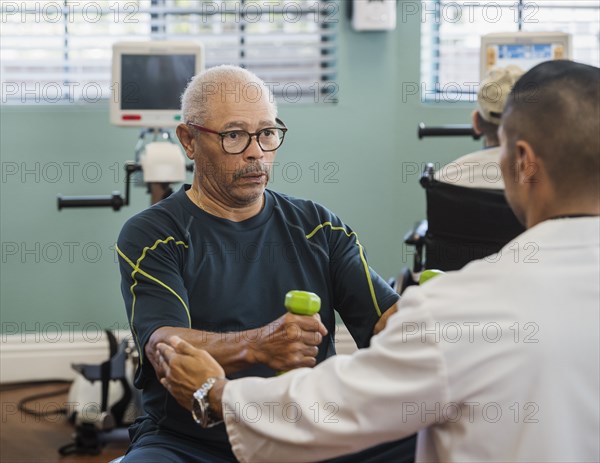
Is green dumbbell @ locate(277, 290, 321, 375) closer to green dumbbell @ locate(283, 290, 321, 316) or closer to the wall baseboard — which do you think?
green dumbbell @ locate(283, 290, 321, 316)

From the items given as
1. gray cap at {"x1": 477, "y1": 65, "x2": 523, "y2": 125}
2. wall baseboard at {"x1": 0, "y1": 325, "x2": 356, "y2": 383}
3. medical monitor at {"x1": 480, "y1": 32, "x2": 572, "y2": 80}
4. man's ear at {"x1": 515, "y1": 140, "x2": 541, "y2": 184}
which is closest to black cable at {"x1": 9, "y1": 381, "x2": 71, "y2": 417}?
wall baseboard at {"x1": 0, "y1": 325, "x2": 356, "y2": 383}

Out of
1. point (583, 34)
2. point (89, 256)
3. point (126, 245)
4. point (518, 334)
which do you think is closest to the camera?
point (518, 334)

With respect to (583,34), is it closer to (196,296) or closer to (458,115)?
(458,115)

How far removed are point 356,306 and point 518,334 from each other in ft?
2.91

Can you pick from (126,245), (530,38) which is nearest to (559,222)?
(126,245)

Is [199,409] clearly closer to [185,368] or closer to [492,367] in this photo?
[185,368]

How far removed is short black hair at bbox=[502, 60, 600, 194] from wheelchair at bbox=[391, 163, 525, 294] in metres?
1.33

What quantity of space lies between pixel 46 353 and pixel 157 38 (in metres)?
1.47

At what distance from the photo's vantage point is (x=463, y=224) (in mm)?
2684

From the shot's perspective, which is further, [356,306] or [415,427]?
[356,306]

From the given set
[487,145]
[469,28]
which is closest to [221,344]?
[487,145]

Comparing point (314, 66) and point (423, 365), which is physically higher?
point (314, 66)

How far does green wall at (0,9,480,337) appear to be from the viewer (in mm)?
3768

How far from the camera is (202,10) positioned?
12.8 ft
